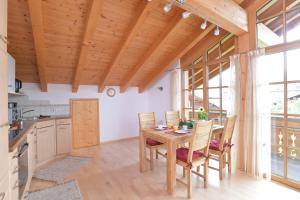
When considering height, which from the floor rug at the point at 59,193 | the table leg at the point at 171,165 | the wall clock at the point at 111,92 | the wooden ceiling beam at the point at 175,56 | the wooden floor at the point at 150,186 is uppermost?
the wooden ceiling beam at the point at 175,56

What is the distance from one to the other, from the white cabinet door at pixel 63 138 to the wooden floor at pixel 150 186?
96 centimetres

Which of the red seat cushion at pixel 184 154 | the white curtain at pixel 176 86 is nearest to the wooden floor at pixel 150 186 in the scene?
the red seat cushion at pixel 184 154

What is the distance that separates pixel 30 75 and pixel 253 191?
199 inches

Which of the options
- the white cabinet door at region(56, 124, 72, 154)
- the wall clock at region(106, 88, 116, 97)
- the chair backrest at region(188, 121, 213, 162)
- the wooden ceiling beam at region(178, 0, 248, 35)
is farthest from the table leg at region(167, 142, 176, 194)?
the wall clock at region(106, 88, 116, 97)

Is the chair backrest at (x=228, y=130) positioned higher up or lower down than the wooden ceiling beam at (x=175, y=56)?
lower down

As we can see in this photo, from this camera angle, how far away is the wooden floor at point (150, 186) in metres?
2.40

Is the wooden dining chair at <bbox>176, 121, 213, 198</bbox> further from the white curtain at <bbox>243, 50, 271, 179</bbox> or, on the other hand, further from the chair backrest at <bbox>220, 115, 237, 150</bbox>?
the white curtain at <bbox>243, 50, 271, 179</bbox>

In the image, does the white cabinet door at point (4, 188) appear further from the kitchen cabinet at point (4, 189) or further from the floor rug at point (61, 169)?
the floor rug at point (61, 169)

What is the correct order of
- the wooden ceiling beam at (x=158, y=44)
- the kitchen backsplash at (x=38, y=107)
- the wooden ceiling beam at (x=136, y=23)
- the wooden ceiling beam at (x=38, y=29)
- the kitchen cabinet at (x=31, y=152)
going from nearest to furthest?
1. the wooden ceiling beam at (x=38, y=29)
2. the kitchen cabinet at (x=31, y=152)
3. the wooden ceiling beam at (x=136, y=23)
4. the wooden ceiling beam at (x=158, y=44)
5. the kitchen backsplash at (x=38, y=107)

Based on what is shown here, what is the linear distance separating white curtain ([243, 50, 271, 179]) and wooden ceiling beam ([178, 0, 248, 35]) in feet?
1.88

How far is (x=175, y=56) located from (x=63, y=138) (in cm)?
345

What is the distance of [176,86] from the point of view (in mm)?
4609

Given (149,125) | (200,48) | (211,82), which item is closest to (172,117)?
(149,125)

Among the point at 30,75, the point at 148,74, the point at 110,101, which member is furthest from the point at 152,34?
the point at 30,75
